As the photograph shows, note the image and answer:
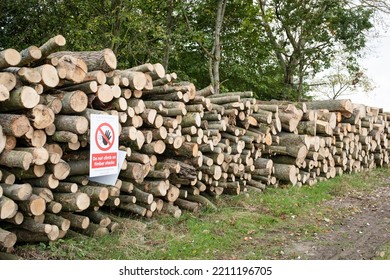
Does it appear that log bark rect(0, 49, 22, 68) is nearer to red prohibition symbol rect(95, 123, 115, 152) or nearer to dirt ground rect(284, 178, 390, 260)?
red prohibition symbol rect(95, 123, 115, 152)

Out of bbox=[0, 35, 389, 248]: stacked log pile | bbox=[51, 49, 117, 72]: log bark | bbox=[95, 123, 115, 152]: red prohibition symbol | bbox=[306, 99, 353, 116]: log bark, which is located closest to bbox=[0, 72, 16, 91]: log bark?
bbox=[0, 35, 389, 248]: stacked log pile

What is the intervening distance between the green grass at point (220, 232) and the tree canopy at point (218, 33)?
8984 mm

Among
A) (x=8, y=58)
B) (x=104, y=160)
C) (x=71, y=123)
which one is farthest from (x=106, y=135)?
(x=8, y=58)

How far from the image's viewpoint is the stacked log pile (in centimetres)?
563

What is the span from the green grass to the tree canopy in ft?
29.5

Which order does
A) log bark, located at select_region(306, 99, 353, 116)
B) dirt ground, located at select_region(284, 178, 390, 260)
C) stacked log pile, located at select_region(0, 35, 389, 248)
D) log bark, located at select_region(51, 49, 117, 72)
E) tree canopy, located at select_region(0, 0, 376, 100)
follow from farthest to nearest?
tree canopy, located at select_region(0, 0, 376, 100) < log bark, located at select_region(306, 99, 353, 116) < log bark, located at select_region(51, 49, 117, 72) < dirt ground, located at select_region(284, 178, 390, 260) < stacked log pile, located at select_region(0, 35, 389, 248)

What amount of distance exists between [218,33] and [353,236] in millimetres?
13120

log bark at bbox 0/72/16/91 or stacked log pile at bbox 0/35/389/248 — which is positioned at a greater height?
log bark at bbox 0/72/16/91

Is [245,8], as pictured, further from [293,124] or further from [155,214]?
[155,214]

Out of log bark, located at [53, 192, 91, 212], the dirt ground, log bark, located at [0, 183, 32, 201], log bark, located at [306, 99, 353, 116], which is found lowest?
the dirt ground

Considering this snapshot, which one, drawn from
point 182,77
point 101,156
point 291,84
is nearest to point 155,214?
point 101,156

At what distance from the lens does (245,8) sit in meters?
22.5

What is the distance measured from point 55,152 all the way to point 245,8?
18.1 meters

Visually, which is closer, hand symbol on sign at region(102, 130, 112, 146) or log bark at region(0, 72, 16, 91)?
log bark at region(0, 72, 16, 91)
